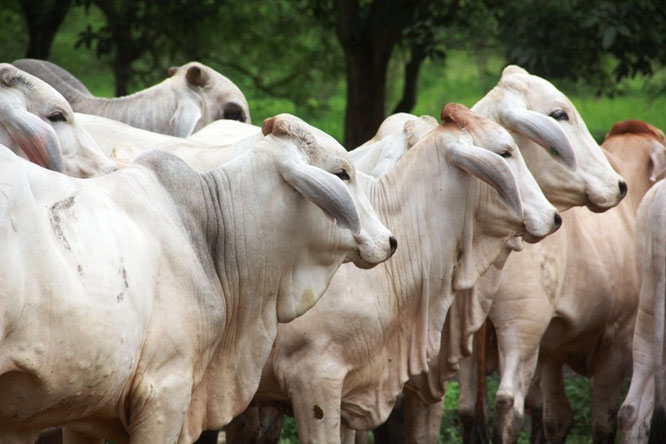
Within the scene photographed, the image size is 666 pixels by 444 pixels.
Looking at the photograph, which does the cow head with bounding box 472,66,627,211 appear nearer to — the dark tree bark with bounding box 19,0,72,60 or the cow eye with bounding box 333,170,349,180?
the cow eye with bounding box 333,170,349,180

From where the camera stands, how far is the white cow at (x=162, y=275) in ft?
11.9

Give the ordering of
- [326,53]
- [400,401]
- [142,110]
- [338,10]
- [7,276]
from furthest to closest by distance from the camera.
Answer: [326,53], [338,10], [142,110], [400,401], [7,276]

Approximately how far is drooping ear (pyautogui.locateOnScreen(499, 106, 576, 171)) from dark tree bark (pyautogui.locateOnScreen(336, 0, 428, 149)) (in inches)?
156

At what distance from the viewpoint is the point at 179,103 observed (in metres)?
7.42

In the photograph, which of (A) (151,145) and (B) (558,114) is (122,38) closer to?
(A) (151,145)

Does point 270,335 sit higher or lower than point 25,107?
lower

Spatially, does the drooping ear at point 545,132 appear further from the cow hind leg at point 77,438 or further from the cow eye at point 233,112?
the cow hind leg at point 77,438

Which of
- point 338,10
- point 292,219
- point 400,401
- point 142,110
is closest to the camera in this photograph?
point 292,219

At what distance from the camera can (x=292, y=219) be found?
454cm

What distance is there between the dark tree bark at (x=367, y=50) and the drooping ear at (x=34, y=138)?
514cm

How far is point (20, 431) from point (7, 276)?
73 centimetres

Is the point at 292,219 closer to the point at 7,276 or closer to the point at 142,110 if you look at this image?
the point at 7,276

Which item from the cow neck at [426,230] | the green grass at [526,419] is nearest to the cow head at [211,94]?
the green grass at [526,419]

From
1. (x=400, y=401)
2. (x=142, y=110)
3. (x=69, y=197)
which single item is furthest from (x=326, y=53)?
(x=69, y=197)
